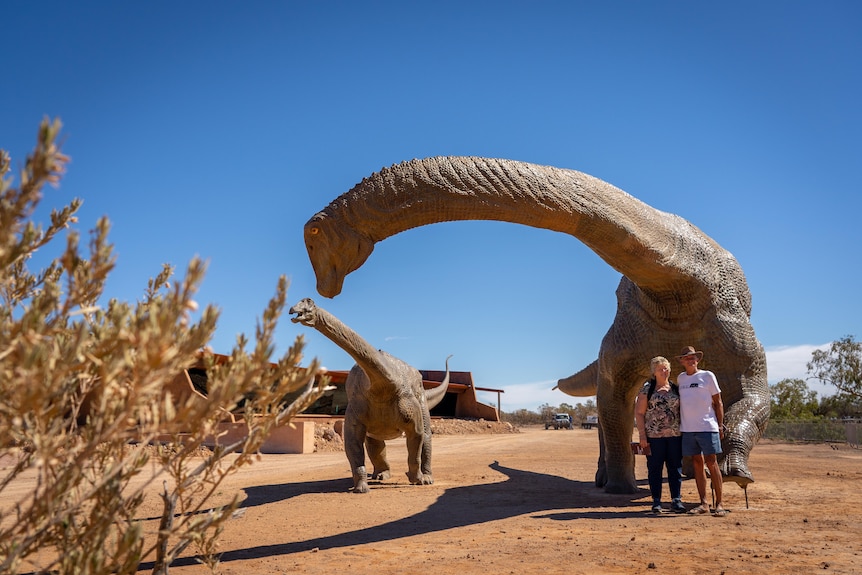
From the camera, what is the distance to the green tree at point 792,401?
32844 mm

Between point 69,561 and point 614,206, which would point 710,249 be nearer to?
point 614,206

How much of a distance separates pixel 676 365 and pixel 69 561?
5.70 metres

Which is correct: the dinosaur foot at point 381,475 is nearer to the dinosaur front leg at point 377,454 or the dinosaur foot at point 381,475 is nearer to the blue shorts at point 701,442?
the dinosaur front leg at point 377,454

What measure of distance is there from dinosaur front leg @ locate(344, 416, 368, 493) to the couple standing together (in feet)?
12.0

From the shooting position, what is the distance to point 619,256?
531cm

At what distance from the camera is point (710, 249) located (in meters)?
6.19

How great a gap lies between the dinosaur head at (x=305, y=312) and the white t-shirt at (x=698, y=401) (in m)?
3.82

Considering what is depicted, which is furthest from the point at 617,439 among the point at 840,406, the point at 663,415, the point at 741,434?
the point at 840,406

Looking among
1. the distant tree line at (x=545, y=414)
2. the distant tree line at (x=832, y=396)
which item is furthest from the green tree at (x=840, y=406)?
the distant tree line at (x=545, y=414)

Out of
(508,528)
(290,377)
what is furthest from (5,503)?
(290,377)

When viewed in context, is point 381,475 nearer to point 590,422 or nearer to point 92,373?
point 92,373

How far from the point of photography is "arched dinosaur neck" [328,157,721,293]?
4.44 meters

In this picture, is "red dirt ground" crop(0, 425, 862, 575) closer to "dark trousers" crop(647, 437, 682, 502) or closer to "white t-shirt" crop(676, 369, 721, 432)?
"dark trousers" crop(647, 437, 682, 502)

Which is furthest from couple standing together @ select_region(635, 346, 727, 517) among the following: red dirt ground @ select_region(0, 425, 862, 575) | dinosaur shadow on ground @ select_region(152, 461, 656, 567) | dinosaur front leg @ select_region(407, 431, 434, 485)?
dinosaur front leg @ select_region(407, 431, 434, 485)
